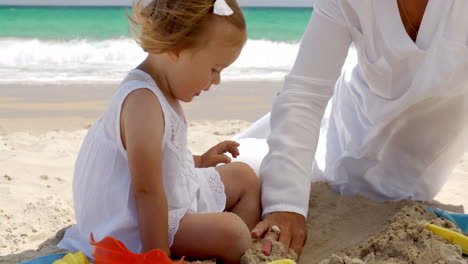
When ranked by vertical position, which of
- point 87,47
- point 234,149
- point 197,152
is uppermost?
point 234,149

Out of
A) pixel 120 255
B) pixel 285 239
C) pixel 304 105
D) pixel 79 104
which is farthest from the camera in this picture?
pixel 79 104

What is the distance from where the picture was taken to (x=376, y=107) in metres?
2.34

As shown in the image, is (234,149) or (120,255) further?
(234,149)

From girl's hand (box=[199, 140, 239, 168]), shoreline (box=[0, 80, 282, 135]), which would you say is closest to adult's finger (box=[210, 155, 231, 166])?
girl's hand (box=[199, 140, 239, 168])

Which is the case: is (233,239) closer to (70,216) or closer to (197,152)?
(70,216)

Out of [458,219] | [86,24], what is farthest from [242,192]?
[86,24]

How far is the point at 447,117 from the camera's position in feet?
7.61

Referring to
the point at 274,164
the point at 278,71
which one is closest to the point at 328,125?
the point at 274,164

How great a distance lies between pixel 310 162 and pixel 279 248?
1.42 ft

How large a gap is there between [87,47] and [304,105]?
877cm

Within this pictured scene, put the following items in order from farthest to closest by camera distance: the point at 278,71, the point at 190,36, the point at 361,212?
the point at 278,71 → the point at 361,212 → the point at 190,36

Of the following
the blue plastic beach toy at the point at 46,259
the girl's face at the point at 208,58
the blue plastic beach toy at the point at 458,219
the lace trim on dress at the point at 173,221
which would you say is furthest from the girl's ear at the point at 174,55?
the blue plastic beach toy at the point at 458,219

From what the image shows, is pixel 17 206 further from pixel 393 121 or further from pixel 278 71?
pixel 278 71

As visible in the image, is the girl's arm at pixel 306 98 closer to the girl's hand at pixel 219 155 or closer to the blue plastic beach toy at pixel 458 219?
the girl's hand at pixel 219 155
